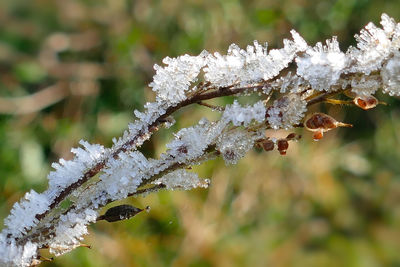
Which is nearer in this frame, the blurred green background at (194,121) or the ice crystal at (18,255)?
the ice crystal at (18,255)

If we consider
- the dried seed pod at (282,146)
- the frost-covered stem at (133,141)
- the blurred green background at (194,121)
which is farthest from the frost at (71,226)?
the blurred green background at (194,121)

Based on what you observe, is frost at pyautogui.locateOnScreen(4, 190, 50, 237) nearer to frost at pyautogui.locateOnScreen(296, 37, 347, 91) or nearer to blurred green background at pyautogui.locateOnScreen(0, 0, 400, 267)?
frost at pyautogui.locateOnScreen(296, 37, 347, 91)

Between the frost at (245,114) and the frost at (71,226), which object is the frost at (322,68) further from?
the frost at (71,226)

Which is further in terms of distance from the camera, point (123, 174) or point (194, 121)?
point (194, 121)

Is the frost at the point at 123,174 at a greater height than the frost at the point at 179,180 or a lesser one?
lesser

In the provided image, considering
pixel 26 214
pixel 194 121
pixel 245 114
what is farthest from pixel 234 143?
pixel 194 121

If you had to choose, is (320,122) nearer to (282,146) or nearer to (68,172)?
(282,146)
